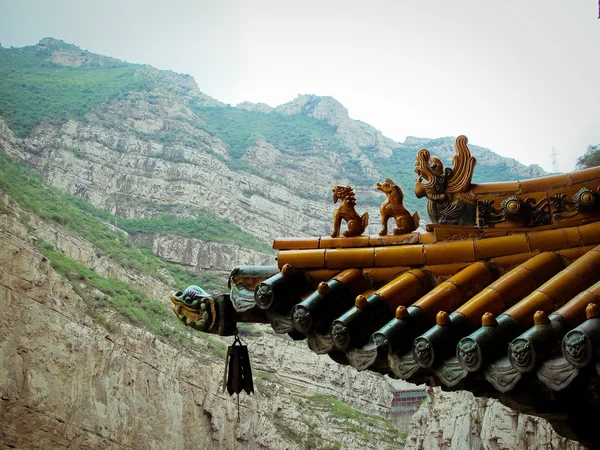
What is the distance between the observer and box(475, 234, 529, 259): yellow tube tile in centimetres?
402

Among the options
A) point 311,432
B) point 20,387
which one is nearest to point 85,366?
point 20,387

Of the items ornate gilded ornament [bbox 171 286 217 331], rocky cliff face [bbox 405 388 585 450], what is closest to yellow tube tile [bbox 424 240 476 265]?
ornate gilded ornament [bbox 171 286 217 331]

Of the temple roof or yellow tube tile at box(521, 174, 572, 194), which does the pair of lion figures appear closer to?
the temple roof

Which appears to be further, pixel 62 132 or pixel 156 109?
pixel 156 109

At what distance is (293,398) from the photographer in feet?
104

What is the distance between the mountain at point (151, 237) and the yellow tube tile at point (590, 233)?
63.3ft

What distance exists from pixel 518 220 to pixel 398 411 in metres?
32.2

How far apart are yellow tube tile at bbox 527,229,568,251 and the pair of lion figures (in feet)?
2.50

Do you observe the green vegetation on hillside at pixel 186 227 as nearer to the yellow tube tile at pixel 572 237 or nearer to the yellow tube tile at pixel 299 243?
the yellow tube tile at pixel 299 243

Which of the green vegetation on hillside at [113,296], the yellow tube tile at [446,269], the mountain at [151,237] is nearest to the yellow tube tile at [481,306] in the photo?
the yellow tube tile at [446,269]

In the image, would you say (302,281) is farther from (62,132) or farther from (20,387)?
(62,132)

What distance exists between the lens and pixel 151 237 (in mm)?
43344

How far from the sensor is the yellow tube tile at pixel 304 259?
451cm

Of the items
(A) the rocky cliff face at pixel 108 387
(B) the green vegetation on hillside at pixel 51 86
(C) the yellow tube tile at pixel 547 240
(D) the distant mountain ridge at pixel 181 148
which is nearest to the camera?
(C) the yellow tube tile at pixel 547 240
